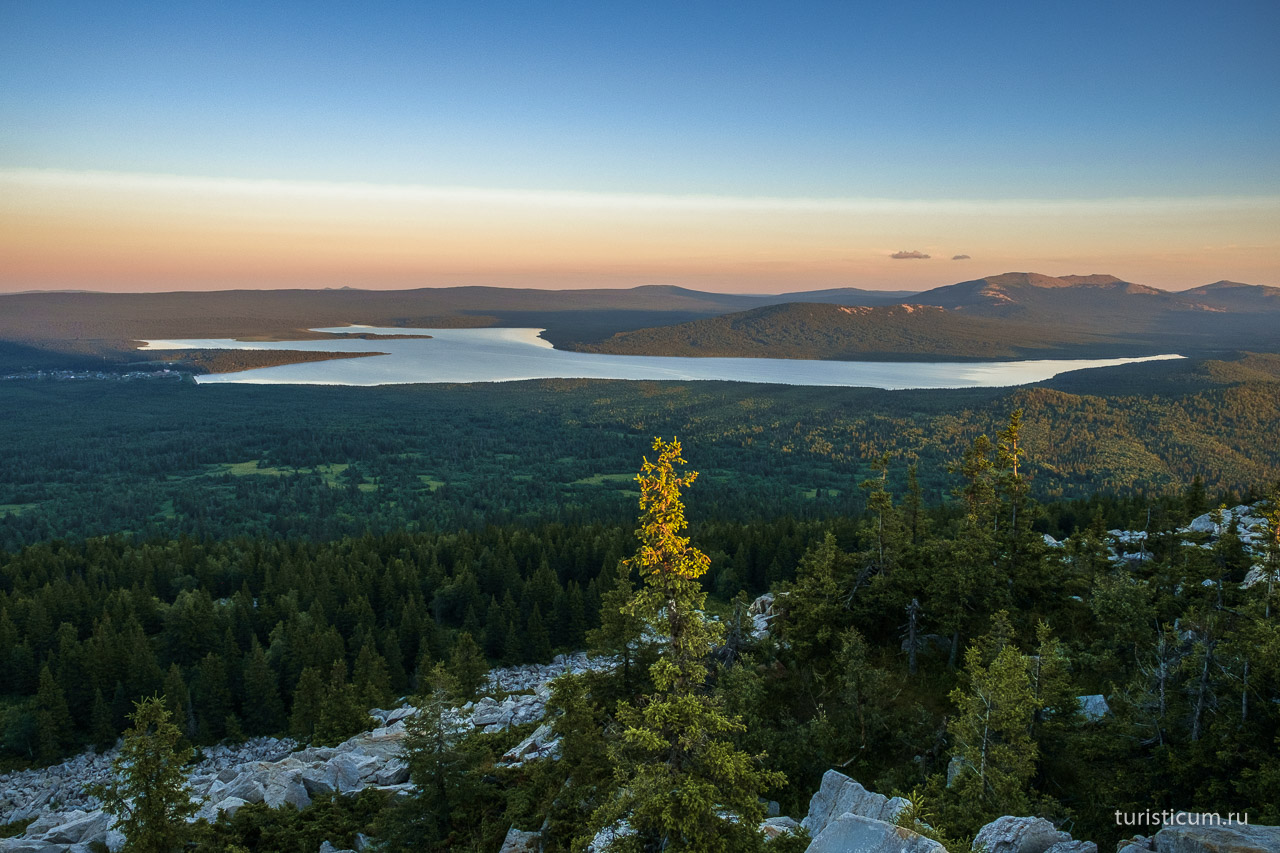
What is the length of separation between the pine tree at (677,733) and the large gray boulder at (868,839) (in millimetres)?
1898

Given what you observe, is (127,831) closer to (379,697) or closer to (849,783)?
(849,783)

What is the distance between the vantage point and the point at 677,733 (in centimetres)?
1462

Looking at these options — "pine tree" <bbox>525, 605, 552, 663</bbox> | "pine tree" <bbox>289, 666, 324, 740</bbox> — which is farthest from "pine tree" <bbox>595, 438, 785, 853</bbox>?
"pine tree" <bbox>525, 605, 552, 663</bbox>

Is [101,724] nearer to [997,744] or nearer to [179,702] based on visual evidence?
[179,702]

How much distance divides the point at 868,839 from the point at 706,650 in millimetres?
5436

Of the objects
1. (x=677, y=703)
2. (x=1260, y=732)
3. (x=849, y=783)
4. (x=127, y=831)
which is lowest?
(x=127, y=831)

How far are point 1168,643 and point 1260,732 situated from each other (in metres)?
4.30

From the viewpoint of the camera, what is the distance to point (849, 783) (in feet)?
69.2

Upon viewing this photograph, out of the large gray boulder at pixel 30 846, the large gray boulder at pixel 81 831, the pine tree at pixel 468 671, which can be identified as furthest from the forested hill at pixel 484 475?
the large gray boulder at pixel 30 846

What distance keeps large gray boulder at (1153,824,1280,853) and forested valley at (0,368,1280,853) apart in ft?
13.5

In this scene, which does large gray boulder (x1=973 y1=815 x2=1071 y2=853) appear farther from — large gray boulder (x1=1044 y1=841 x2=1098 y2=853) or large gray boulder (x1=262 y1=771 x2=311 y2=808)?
large gray boulder (x1=262 y1=771 x2=311 y2=808)

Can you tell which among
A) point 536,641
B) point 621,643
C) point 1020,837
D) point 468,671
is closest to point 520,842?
point 621,643

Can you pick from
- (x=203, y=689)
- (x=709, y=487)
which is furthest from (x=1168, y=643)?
(x=709, y=487)

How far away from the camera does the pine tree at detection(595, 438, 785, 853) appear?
14133 millimetres
